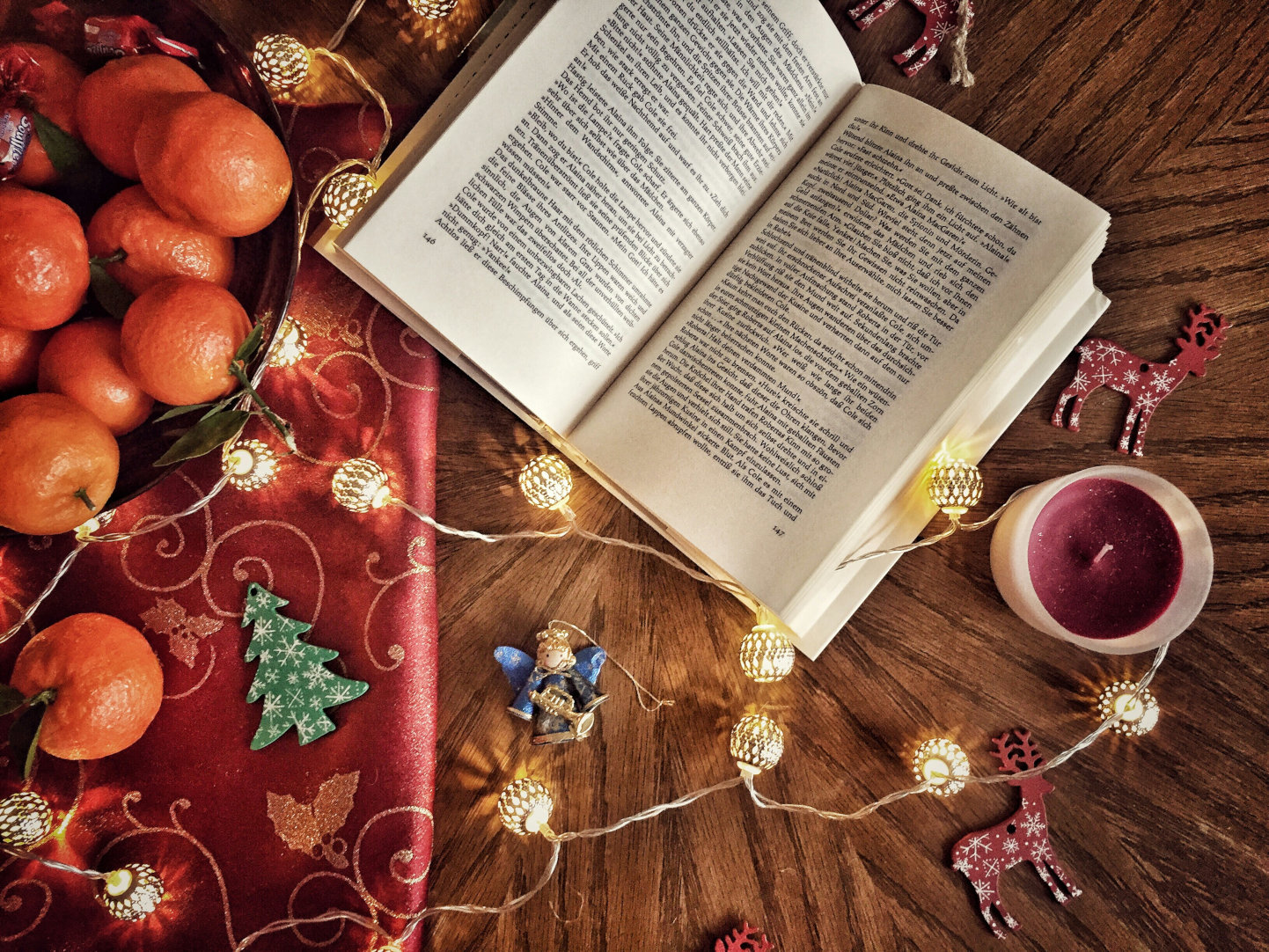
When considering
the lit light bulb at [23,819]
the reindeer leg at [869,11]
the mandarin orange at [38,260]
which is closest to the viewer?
the mandarin orange at [38,260]

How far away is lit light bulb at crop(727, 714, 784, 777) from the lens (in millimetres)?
688

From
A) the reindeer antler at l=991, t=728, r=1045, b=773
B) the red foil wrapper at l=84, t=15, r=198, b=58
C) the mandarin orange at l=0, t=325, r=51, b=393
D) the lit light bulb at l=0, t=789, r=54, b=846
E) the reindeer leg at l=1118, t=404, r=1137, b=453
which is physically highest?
the reindeer leg at l=1118, t=404, r=1137, b=453

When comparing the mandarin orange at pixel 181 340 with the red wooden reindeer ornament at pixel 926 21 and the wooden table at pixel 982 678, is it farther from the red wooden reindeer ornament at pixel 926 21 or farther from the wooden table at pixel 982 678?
the red wooden reindeer ornament at pixel 926 21

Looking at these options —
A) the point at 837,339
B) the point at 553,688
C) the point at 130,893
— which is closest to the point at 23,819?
the point at 130,893

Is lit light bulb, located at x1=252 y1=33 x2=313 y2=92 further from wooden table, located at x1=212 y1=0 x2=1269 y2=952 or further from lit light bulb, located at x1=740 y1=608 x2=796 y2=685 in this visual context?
lit light bulb, located at x1=740 y1=608 x2=796 y2=685

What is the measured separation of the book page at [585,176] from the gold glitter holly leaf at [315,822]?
1.23 ft

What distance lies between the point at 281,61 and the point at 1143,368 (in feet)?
2.56

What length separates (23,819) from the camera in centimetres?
65

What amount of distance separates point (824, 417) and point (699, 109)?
0.91 feet

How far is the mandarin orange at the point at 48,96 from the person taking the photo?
567 mm

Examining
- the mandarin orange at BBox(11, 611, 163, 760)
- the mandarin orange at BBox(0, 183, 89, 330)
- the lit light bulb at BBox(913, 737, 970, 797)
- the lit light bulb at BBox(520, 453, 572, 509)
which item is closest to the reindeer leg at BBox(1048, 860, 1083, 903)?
the lit light bulb at BBox(913, 737, 970, 797)

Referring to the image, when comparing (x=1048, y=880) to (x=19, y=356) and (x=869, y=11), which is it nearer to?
(x=869, y=11)

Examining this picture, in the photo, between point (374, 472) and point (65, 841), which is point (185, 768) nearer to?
point (65, 841)

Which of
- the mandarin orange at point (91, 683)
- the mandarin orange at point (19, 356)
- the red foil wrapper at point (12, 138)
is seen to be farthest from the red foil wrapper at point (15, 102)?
the mandarin orange at point (91, 683)
